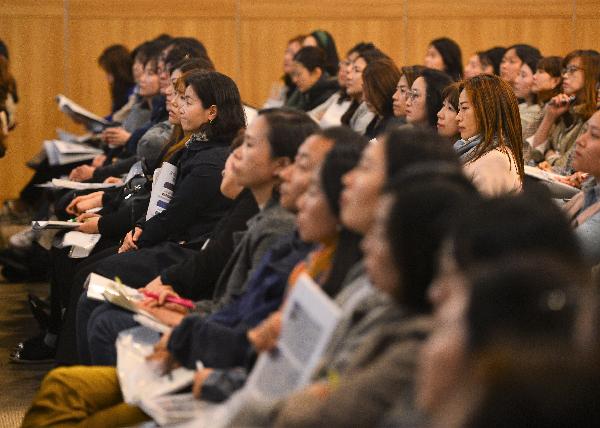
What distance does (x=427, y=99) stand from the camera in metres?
4.90

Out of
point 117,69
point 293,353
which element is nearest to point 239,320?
point 293,353

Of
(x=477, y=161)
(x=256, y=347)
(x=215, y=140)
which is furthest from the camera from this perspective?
(x=215, y=140)

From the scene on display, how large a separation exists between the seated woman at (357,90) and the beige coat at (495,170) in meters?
2.27

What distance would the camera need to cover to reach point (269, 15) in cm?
1007

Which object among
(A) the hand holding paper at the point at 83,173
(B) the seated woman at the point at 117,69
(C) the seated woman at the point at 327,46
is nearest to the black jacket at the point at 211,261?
(A) the hand holding paper at the point at 83,173

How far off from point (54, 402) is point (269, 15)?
25.0 feet

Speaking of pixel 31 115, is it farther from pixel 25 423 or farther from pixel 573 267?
pixel 573 267

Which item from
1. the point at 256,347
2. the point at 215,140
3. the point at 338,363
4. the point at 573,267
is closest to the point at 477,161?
the point at 215,140

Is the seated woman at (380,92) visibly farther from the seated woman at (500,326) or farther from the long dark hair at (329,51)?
the seated woman at (500,326)

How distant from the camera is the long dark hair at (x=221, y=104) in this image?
4.29 meters

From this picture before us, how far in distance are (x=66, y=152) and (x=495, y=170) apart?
3.74 meters

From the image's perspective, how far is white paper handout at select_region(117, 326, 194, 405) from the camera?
104 inches

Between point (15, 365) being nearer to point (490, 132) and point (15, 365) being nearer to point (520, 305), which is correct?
point (490, 132)

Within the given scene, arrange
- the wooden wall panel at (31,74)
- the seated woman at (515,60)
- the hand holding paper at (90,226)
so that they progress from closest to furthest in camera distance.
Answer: the hand holding paper at (90,226)
the seated woman at (515,60)
the wooden wall panel at (31,74)
